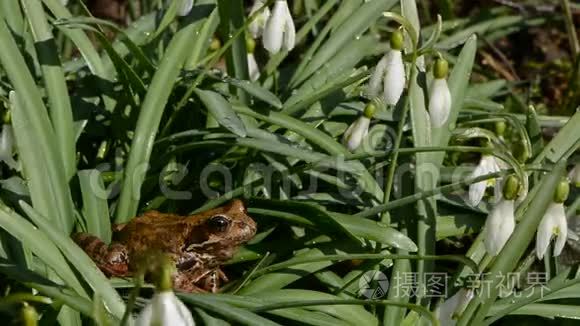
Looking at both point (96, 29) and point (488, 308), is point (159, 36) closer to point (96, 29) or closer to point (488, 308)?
point (96, 29)

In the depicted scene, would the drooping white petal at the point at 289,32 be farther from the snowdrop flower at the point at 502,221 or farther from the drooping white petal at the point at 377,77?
the snowdrop flower at the point at 502,221

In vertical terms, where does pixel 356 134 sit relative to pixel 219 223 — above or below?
above

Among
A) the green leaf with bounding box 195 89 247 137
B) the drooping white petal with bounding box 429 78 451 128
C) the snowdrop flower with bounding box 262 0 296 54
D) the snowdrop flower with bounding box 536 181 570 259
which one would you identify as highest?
the snowdrop flower with bounding box 262 0 296 54

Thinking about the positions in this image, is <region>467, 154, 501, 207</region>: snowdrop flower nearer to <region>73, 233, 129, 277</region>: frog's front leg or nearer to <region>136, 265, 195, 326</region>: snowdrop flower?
<region>73, 233, 129, 277</region>: frog's front leg

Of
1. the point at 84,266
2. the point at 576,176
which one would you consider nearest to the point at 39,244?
the point at 84,266

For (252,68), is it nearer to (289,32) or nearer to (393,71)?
(289,32)

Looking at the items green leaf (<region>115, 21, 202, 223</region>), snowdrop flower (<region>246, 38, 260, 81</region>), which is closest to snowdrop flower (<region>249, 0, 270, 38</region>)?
snowdrop flower (<region>246, 38, 260, 81</region>)
